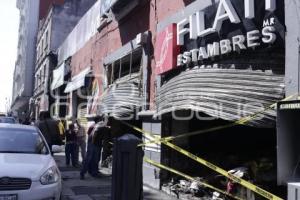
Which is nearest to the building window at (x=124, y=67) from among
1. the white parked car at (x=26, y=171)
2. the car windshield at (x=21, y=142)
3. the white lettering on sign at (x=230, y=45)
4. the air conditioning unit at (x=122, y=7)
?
the air conditioning unit at (x=122, y=7)

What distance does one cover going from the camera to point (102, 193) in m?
9.40

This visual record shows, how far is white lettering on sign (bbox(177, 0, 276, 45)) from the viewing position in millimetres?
6578

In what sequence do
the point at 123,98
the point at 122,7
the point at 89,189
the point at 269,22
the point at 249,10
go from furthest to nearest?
1. the point at 122,7
2. the point at 123,98
3. the point at 89,189
4. the point at 249,10
5. the point at 269,22

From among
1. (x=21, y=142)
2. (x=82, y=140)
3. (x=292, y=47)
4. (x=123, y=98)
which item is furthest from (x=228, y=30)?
(x=82, y=140)

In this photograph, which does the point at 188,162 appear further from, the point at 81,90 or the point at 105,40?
the point at 81,90

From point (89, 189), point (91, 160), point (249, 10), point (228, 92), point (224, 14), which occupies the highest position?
point (224, 14)

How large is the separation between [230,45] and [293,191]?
3.12m

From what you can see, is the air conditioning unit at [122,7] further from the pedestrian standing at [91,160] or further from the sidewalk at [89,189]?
the sidewalk at [89,189]

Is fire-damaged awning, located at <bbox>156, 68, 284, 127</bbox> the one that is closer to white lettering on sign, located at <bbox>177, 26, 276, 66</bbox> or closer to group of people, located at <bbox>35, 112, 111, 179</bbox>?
white lettering on sign, located at <bbox>177, 26, 276, 66</bbox>

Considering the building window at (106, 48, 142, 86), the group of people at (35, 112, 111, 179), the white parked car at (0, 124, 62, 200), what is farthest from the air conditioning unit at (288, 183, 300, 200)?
the building window at (106, 48, 142, 86)

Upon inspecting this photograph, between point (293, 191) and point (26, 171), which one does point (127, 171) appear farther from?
point (293, 191)

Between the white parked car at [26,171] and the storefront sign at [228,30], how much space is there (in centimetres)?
335

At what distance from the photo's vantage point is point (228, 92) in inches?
278

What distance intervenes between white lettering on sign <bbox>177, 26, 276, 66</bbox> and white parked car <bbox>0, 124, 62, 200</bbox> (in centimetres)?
327
